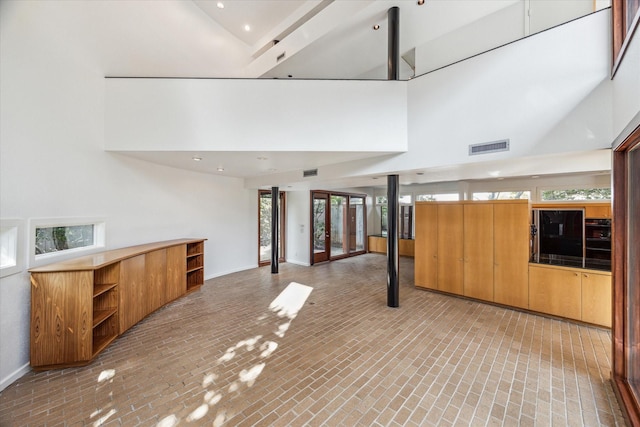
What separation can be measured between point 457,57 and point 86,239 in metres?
7.11

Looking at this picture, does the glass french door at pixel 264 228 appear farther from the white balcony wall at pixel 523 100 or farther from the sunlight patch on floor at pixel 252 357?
the white balcony wall at pixel 523 100

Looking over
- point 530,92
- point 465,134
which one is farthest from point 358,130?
point 530,92

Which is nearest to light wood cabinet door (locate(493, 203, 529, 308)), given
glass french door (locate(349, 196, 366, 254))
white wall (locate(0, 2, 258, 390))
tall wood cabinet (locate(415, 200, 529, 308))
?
tall wood cabinet (locate(415, 200, 529, 308))

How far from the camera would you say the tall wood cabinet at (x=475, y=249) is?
4281 millimetres

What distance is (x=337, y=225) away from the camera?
9.23 m

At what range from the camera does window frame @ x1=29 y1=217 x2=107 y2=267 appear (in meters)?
2.81

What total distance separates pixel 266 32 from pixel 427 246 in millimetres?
6429

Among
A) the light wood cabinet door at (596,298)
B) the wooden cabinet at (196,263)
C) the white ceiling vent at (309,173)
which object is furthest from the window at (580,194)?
the wooden cabinet at (196,263)

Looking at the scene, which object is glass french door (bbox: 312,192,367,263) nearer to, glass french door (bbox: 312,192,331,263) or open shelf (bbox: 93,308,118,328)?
glass french door (bbox: 312,192,331,263)

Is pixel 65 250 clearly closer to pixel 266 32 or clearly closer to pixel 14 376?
pixel 14 376

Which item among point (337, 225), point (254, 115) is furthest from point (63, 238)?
point (337, 225)

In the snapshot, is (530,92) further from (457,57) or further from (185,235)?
(185,235)

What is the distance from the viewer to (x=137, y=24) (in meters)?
4.30

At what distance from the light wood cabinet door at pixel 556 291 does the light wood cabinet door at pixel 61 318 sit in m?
6.42
